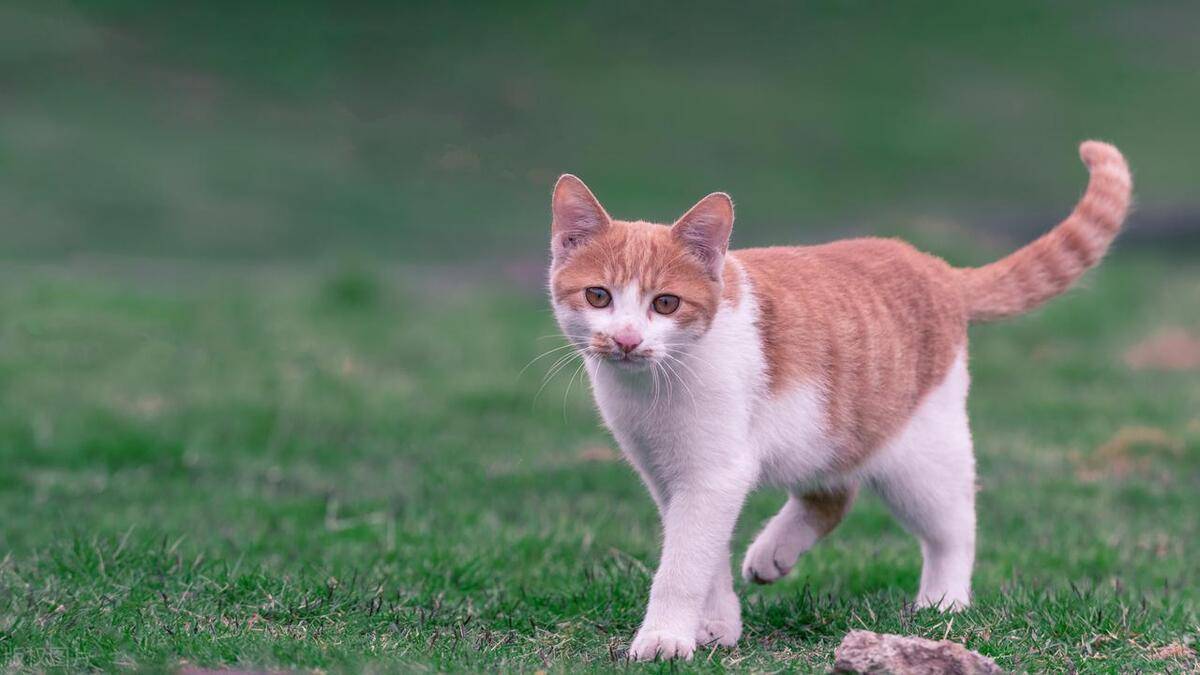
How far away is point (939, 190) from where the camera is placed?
17.9 meters

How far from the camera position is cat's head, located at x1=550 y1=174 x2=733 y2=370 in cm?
390

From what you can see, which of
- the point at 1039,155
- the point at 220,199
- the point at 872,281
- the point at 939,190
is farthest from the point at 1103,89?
the point at 872,281

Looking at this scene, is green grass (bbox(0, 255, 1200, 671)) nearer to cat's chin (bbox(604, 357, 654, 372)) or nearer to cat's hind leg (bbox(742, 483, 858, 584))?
cat's hind leg (bbox(742, 483, 858, 584))

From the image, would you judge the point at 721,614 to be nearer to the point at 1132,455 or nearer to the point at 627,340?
the point at 627,340

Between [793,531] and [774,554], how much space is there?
11 centimetres

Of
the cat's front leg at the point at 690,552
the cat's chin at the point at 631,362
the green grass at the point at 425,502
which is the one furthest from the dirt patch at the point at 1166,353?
the cat's chin at the point at 631,362

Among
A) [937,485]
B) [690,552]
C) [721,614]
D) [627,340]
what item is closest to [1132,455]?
[937,485]

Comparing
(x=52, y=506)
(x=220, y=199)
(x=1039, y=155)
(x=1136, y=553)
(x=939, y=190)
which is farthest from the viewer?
(x=1039, y=155)

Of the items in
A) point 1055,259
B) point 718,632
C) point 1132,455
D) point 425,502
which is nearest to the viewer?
point 718,632

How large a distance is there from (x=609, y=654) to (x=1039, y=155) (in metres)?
16.7

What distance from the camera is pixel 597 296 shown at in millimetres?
4027

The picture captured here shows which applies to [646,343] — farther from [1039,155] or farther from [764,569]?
[1039,155]

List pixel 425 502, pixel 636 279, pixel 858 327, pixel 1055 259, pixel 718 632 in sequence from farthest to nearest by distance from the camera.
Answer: pixel 425 502, pixel 1055 259, pixel 858 327, pixel 718 632, pixel 636 279

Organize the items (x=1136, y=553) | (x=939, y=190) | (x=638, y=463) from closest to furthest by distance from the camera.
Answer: (x=638, y=463)
(x=1136, y=553)
(x=939, y=190)
